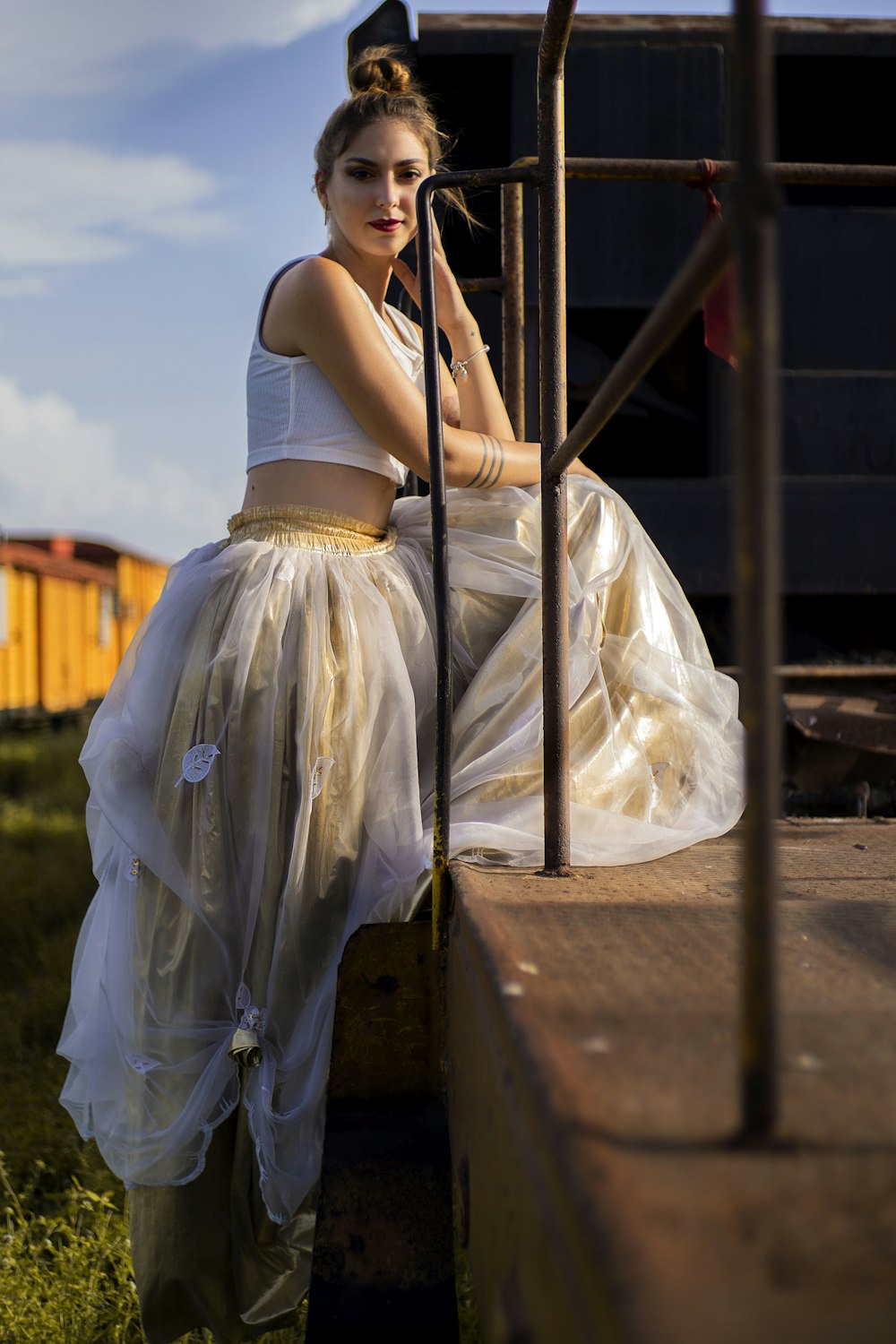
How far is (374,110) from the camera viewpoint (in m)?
1.98

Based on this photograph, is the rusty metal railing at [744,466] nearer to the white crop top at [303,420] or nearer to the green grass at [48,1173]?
the white crop top at [303,420]

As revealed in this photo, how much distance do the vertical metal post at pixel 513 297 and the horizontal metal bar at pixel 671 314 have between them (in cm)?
144

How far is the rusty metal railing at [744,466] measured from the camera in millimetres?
570

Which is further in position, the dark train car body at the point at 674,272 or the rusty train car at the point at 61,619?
the rusty train car at the point at 61,619

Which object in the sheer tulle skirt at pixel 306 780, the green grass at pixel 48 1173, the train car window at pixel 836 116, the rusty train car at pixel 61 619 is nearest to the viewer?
the sheer tulle skirt at pixel 306 780

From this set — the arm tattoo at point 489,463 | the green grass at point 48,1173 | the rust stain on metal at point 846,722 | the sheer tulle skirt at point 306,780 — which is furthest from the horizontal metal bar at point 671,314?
the rust stain on metal at point 846,722

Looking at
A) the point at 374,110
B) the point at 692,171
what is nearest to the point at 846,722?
the point at 692,171

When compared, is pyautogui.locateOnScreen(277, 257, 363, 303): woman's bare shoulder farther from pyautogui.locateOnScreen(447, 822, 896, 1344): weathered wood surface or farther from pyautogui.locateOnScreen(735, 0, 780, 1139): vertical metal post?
pyautogui.locateOnScreen(735, 0, 780, 1139): vertical metal post

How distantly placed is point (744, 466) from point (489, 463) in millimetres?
1334

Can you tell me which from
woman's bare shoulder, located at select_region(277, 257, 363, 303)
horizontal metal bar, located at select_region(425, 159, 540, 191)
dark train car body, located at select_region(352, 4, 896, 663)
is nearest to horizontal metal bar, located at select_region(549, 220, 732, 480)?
horizontal metal bar, located at select_region(425, 159, 540, 191)

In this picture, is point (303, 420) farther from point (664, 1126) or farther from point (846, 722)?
point (846, 722)

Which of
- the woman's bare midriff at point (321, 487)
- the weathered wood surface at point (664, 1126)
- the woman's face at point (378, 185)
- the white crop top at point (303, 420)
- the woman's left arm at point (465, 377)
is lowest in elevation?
the weathered wood surface at point (664, 1126)

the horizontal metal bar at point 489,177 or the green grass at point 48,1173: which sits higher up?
the horizontal metal bar at point 489,177

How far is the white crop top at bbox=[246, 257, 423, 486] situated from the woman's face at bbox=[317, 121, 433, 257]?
0.15 m
